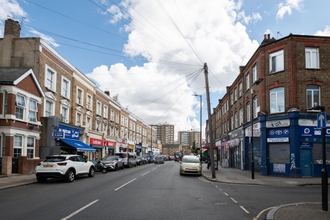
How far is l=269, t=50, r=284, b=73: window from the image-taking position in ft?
80.2

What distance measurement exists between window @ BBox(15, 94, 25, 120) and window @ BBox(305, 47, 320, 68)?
2190 cm

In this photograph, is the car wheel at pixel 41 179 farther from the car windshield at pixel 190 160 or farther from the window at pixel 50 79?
the window at pixel 50 79

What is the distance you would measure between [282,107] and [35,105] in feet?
64.7

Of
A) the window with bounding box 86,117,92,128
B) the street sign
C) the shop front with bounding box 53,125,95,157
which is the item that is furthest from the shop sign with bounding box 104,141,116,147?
the street sign

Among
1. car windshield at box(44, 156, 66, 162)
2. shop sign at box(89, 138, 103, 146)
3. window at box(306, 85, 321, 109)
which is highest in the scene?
window at box(306, 85, 321, 109)

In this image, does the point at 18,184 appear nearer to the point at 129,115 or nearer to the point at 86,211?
the point at 86,211

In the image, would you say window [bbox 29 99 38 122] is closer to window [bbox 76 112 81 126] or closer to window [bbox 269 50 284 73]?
window [bbox 76 112 81 126]

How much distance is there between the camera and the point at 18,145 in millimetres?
21484

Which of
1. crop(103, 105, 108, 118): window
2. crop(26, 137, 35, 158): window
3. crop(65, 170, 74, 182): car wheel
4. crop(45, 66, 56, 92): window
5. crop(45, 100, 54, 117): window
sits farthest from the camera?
crop(103, 105, 108, 118): window

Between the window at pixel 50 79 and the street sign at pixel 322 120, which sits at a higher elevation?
the window at pixel 50 79

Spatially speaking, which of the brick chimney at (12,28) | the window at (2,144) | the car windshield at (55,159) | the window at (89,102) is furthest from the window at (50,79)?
the car windshield at (55,159)

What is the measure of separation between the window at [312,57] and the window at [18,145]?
74.1 ft

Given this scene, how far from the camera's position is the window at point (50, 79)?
87.3ft

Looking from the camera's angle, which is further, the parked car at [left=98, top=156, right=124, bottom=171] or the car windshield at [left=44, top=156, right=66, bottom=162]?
the parked car at [left=98, top=156, right=124, bottom=171]
